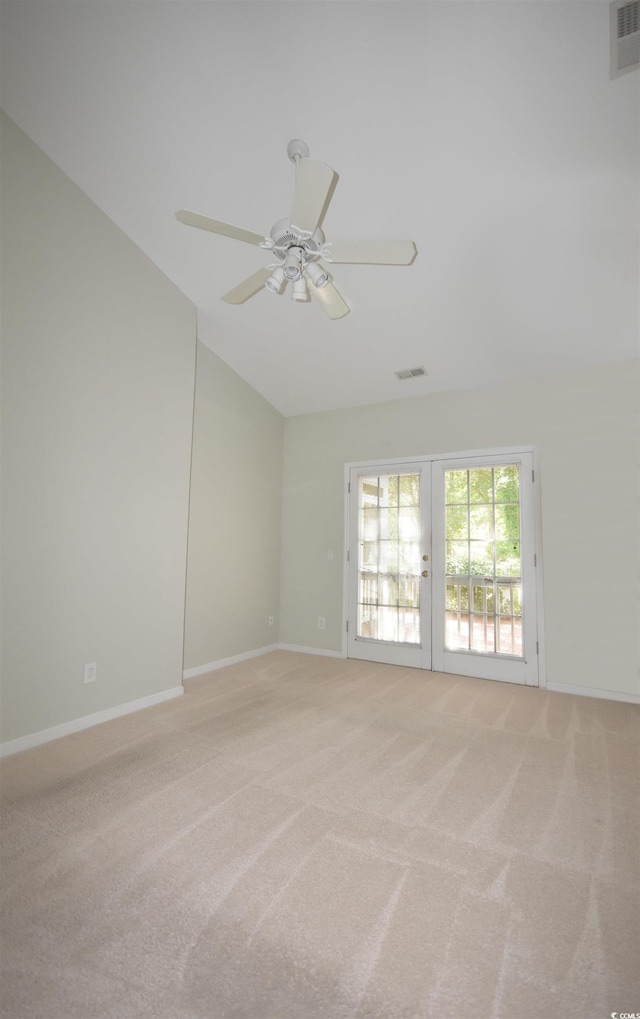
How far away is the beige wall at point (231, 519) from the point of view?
432 cm

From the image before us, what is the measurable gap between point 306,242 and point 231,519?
3.00 meters

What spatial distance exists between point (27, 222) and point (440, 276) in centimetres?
262

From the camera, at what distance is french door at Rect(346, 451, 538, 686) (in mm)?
4223

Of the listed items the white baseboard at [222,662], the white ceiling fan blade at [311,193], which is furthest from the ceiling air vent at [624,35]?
the white baseboard at [222,662]

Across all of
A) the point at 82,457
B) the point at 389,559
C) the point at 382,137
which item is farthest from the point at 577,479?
the point at 82,457

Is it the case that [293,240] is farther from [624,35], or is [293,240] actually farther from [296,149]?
[624,35]

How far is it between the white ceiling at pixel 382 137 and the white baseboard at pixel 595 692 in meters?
2.70

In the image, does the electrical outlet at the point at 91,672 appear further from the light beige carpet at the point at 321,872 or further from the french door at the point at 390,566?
the french door at the point at 390,566

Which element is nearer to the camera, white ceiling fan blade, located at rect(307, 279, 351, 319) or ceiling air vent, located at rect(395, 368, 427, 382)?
white ceiling fan blade, located at rect(307, 279, 351, 319)

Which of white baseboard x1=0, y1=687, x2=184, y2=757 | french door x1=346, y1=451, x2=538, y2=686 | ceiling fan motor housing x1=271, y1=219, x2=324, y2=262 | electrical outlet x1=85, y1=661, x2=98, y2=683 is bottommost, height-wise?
white baseboard x1=0, y1=687, x2=184, y2=757

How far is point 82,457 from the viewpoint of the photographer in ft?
9.91

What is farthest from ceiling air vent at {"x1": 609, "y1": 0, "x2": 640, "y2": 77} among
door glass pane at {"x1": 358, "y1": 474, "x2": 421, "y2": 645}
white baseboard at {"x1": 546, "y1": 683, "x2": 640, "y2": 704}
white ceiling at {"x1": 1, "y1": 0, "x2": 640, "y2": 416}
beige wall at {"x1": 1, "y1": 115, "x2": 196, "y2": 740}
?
white baseboard at {"x1": 546, "y1": 683, "x2": 640, "y2": 704}

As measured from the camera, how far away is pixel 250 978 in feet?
4.11

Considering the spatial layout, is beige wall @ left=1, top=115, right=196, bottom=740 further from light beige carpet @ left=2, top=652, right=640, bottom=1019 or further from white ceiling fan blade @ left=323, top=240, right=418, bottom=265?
white ceiling fan blade @ left=323, top=240, right=418, bottom=265
